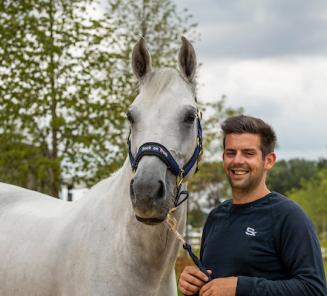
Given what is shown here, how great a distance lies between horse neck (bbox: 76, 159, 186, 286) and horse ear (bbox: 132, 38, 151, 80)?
602 millimetres

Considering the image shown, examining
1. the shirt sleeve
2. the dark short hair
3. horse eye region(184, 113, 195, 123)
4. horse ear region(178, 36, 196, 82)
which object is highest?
horse ear region(178, 36, 196, 82)

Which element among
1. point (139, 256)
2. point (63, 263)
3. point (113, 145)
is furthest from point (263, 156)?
point (113, 145)

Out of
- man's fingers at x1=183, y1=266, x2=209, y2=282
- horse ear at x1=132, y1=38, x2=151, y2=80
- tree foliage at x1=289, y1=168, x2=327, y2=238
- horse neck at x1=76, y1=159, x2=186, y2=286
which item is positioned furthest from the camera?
tree foliage at x1=289, y1=168, x2=327, y2=238

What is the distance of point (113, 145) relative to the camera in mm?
16266

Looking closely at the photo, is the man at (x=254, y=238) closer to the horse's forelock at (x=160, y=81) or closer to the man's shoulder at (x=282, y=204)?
the man's shoulder at (x=282, y=204)

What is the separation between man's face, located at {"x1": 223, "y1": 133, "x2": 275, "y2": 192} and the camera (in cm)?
344

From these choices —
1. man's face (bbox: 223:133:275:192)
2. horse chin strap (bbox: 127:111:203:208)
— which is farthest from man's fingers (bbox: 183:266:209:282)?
horse chin strap (bbox: 127:111:203:208)

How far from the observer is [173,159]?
3.88m

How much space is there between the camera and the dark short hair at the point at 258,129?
3463 mm

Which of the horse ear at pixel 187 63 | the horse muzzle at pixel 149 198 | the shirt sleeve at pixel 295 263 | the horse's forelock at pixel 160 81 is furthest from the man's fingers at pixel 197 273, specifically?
the horse ear at pixel 187 63

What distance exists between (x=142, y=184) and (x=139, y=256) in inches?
30.5

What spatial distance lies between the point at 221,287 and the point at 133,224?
3.54 ft

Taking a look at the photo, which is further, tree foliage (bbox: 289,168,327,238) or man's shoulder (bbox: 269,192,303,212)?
tree foliage (bbox: 289,168,327,238)

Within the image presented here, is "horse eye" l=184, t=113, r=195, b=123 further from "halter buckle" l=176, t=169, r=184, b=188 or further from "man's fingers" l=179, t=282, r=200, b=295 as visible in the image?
"man's fingers" l=179, t=282, r=200, b=295
